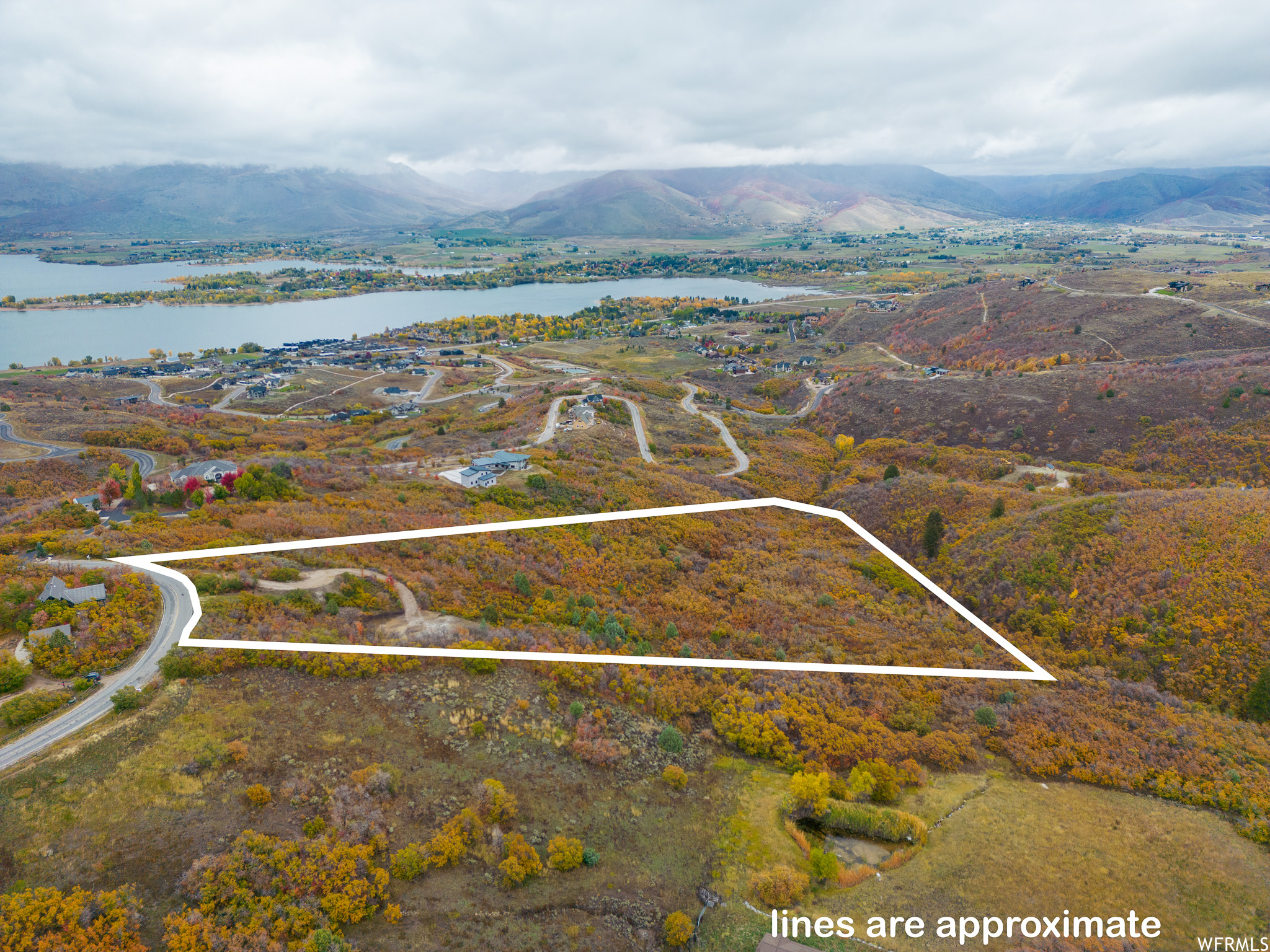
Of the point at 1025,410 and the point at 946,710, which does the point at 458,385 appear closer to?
the point at 1025,410

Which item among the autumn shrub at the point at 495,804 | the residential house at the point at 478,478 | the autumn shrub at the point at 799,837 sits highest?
the residential house at the point at 478,478

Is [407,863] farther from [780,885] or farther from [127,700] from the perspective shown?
[127,700]

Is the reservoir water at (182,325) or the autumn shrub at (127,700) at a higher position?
the reservoir water at (182,325)

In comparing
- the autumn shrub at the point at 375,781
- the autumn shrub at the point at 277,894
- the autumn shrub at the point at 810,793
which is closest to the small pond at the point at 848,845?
the autumn shrub at the point at 810,793

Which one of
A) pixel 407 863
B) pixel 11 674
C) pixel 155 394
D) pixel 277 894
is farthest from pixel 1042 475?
pixel 155 394

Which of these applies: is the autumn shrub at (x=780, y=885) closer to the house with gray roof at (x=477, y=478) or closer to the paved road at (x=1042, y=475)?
the house with gray roof at (x=477, y=478)
